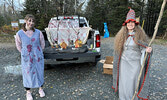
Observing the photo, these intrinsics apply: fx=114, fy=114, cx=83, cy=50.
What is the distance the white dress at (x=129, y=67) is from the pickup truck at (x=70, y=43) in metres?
1.20

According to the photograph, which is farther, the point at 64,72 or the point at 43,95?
the point at 64,72

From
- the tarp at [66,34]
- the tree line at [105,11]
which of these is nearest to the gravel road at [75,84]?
the tarp at [66,34]

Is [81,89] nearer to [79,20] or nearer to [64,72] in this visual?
[64,72]

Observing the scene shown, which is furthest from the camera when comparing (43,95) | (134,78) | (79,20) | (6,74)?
(79,20)

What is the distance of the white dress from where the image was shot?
194 cm

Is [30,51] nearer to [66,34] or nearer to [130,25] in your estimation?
[130,25]

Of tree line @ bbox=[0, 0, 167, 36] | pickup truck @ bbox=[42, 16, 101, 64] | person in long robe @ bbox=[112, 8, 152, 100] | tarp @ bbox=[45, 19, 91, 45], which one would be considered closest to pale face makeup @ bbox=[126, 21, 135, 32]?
person in long robe @ bbox=[112, 8, 152, 100]

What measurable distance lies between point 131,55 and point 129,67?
0.23m

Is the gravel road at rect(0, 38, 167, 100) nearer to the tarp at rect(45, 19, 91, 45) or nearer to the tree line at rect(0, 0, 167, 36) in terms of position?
the tarp at rect(45, 19, 91, 45)

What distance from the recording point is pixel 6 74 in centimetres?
389

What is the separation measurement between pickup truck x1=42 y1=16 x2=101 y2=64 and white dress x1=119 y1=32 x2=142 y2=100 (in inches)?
47.2

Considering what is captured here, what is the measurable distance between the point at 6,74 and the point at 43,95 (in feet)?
7.06

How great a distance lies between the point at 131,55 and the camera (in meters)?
1.96

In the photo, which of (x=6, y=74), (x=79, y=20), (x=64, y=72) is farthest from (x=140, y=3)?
(x=6, y=74)
